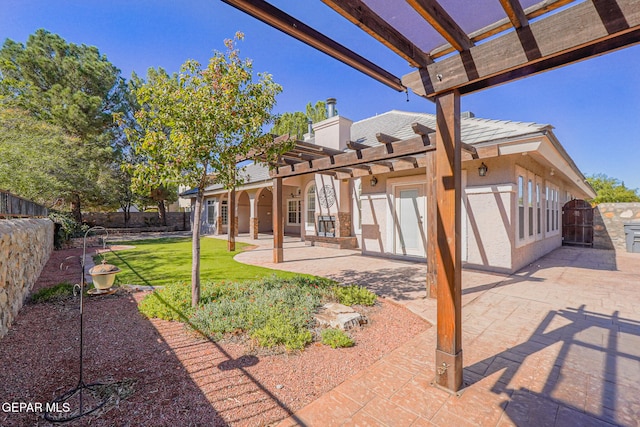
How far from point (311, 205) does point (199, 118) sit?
10253 mm

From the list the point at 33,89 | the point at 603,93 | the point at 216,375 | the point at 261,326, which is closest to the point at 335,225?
the point at 261,326

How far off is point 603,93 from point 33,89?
31571 millimetres

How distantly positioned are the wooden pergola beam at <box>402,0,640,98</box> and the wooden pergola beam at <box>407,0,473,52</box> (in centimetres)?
12

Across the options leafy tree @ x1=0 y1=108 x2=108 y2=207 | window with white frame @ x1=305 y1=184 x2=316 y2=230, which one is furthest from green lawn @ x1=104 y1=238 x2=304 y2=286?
window with white frame @ x1=305 y1=184 x2=316 y2=230

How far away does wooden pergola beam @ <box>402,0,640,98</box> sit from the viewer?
173 cm

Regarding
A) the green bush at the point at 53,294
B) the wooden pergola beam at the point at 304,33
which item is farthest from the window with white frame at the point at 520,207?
the green bush at the point at 53,294

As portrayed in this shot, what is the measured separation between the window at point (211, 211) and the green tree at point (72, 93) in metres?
6.50

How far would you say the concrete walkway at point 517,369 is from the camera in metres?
2.16

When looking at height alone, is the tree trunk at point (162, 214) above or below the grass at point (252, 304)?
above

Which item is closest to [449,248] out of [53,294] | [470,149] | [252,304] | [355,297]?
[355,297]

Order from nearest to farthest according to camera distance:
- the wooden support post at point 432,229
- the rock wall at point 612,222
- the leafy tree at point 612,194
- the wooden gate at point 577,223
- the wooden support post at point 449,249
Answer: the wooden support post at point 449,249
the wooden support post at point 432,229
the rock wall at point 612,222
the wooden gate at point 577,223
the leafy tree at point 612,194

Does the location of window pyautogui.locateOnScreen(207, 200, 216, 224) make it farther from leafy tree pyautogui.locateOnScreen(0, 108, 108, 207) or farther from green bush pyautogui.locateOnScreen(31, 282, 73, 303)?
green bush pyautogui.locateOnScreen(31, 282, 73, 303)

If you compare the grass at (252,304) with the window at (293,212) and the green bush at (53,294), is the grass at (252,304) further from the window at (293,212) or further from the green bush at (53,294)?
the window at (293,212)

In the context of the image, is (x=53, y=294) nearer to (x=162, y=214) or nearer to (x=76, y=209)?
(x=76, y=209)
